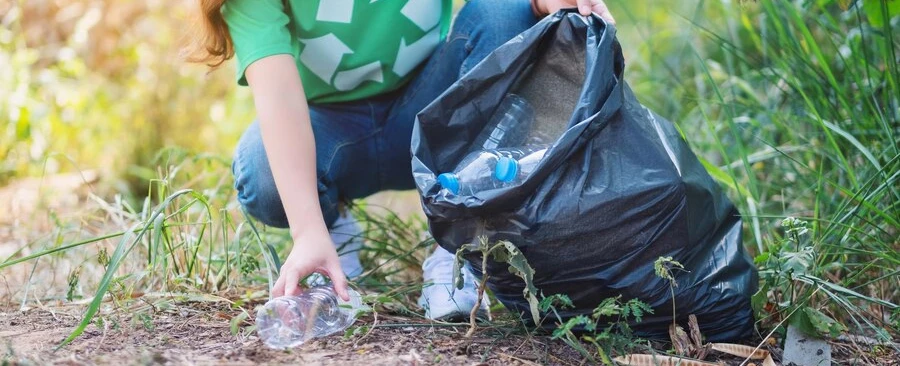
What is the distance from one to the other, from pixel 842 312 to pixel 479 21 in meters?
1.09

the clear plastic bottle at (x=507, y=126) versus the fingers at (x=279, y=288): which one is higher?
the clear plastic bottle at (x=507, y=126)

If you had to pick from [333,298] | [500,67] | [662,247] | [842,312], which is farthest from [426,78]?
[842,312]

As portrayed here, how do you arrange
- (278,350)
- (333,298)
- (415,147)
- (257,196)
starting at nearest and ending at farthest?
(278,350) < (415,147) < (333,298) < (257,196)

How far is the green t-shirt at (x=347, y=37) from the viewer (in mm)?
1969

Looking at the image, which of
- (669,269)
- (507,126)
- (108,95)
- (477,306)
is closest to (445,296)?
(477,306)

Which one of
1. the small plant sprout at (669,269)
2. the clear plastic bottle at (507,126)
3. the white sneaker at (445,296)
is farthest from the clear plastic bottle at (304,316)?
the small plant sprout at (669,269)

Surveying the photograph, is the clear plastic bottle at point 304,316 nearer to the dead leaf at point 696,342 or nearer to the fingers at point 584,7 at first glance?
the dead leaf at point 696,342

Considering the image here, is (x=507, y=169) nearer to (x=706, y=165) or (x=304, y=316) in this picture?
(x=304, y=316)

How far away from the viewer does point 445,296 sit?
6.66 feet

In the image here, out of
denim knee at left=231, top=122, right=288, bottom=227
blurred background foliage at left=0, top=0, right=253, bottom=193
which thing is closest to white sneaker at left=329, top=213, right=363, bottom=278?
denim knee at left=231, top=122, right=288, bottom=227

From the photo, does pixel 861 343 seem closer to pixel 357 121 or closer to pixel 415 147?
pixel 415 147

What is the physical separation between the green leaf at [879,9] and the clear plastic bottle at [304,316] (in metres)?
1.38

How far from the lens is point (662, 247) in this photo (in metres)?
1.73

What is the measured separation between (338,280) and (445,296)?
13.7 inches
